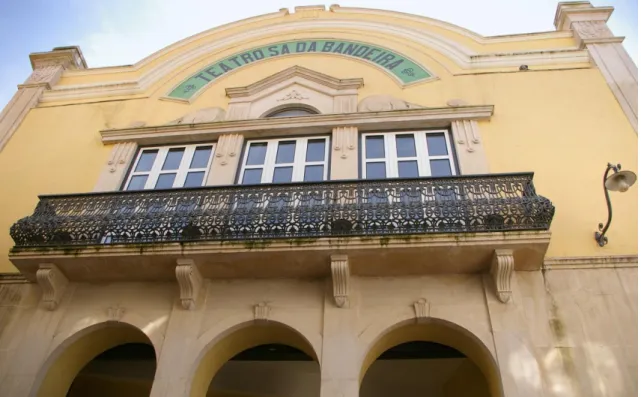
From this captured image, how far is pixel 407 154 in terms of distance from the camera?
9.44m

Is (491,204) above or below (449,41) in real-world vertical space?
below

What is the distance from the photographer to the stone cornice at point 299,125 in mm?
9789

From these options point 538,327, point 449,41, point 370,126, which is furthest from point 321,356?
point 449,41

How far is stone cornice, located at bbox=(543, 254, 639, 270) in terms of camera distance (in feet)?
23.4

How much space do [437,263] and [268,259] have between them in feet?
7.83

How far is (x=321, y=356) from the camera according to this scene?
6656mm

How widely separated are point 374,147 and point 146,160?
4635mm

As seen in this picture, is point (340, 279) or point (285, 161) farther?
point (285, 161)

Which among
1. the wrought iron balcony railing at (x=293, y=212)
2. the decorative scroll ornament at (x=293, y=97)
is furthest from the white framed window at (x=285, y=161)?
the decorative scroll ornament at (x=293, y=97)

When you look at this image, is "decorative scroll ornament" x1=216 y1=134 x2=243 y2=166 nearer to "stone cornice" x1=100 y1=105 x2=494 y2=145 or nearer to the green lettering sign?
"stone cornice" x1=100 y1=105 x2=494 y2=145

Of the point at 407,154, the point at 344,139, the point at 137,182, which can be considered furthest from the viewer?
the point at 137,182

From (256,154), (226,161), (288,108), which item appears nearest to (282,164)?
(256,154)

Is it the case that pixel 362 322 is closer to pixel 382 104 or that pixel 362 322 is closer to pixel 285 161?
pixel 285 161

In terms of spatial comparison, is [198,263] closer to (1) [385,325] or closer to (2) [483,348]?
(1) [385,325]
